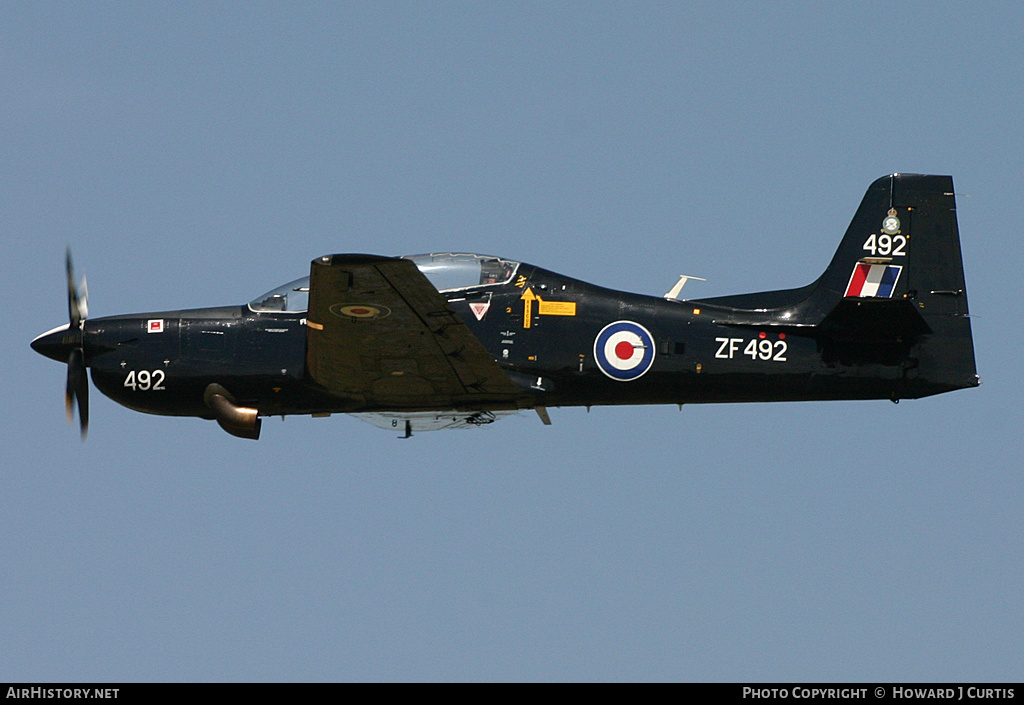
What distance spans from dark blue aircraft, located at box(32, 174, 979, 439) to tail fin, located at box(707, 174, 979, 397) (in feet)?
0.06

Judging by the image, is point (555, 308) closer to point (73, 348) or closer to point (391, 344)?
point (391, 344)

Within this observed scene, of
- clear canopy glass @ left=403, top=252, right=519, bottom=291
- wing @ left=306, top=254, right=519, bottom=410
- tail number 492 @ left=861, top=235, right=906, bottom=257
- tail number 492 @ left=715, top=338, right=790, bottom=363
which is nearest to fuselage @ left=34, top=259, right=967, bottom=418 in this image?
tail number 492 @ left=715, top=338, right=790, bottom=363

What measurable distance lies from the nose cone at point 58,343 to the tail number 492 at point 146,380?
911mm

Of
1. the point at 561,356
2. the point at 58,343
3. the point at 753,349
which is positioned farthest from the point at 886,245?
the point at 58,343

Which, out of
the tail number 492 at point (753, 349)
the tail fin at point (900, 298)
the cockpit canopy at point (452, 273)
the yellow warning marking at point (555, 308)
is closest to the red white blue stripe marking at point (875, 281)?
the tail fin at point (900, 298)

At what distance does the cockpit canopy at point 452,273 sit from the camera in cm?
2177

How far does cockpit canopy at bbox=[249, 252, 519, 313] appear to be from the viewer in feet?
71.4

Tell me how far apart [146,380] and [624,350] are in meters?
6.36

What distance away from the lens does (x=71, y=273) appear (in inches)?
893

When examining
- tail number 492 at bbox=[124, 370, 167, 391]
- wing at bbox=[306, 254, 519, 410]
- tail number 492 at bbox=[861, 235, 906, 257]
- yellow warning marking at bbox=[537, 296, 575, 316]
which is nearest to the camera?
wing at bbox=[306, 254, 519, 410]

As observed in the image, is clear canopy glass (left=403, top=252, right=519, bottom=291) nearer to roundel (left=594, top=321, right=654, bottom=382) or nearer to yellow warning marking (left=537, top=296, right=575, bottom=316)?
yellow warning marking (left=537, top=296, right=575, bottom=316)

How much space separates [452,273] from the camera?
71.6 ft

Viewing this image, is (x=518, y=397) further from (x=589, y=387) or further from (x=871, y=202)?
Result: (x=871, y=202)
